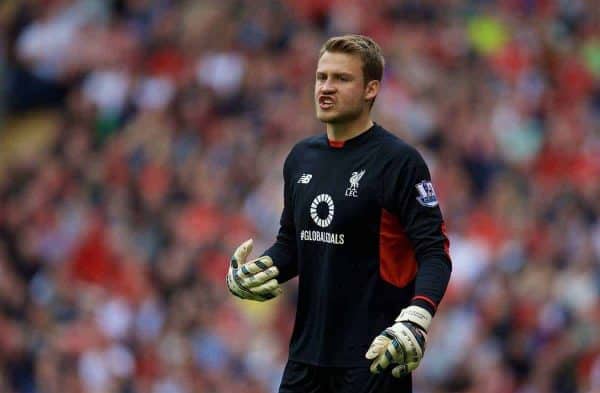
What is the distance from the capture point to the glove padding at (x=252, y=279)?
6438 mm

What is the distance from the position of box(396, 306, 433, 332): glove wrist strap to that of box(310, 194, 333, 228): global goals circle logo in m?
0.58

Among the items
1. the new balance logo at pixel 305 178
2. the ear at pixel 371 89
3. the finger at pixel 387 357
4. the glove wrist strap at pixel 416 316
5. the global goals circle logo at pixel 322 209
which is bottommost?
the finger at pixel 387 357

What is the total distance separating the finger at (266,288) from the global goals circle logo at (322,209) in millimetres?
346

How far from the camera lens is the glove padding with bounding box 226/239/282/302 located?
21.1ft

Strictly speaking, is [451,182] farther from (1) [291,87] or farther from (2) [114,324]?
(2) [114,324]

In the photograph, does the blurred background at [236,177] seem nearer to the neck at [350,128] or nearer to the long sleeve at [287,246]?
the long sleeve at [287,246]

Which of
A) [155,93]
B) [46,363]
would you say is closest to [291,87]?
[155,93]

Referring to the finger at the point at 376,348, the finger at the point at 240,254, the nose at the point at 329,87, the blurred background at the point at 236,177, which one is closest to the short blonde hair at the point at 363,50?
the nose at the point at 329,87

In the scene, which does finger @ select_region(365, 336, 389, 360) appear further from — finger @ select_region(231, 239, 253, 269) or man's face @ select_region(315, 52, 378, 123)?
man's face @ select_region(315, 52, 378, 123)

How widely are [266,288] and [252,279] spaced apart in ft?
0.23

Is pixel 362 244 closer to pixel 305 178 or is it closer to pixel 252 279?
pixel 305 178

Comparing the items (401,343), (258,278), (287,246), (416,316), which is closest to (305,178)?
(287,246)

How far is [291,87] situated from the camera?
1488 cm

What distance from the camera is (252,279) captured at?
253 inches
